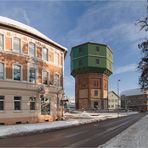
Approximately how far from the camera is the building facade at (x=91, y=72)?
361ft

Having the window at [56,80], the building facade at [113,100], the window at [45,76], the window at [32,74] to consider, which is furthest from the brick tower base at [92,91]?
the window at [32,74]

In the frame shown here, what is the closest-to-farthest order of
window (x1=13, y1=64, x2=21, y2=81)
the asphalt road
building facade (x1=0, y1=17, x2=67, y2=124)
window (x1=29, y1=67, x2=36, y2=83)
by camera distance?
the asphalt road < building facade (x1=0, y1=17, x2=67, y2=124) < window (x1=13, y1=64, x2=21, y2=81) < window (x1=29, y1=67, x2=36, y2=83)

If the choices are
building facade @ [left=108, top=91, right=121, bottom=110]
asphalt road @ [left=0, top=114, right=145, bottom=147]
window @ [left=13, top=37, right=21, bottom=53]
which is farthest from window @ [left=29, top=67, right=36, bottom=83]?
building facade @ [left=108, top=91, right=121, bottom=110]

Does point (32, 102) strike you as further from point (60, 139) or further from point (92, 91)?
point (92, 91)

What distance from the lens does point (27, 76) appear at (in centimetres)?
4050

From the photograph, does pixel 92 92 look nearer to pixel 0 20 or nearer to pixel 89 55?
pixel 89 55

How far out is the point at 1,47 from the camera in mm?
36594

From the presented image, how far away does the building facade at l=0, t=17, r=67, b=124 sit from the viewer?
1453 inches

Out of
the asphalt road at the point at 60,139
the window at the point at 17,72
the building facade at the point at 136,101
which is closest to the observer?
the asphalt road at the point at 60,139

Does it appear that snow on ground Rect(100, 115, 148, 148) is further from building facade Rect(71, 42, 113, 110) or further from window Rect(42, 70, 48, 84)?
building facade Rect(71, 42, 113, 110)

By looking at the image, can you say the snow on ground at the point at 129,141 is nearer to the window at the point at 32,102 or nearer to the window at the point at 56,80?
the window at the point at 32,102

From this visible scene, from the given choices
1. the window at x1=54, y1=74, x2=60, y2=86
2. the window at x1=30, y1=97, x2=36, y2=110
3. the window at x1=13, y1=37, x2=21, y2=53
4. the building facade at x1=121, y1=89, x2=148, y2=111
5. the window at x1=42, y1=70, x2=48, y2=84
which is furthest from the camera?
the building facade at x1=121, y1=89, x2=148, y2=111

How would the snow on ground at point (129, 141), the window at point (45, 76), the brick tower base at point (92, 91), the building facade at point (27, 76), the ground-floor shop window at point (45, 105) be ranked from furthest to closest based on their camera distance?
the brick tower base at point (92, 91) → the window at point (45, 76) → the ground-floor shop window at point (45, 105) → the building facade at point (27, 76) → the snow on ground at point (129, 141)

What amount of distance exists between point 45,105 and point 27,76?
5705 mm
